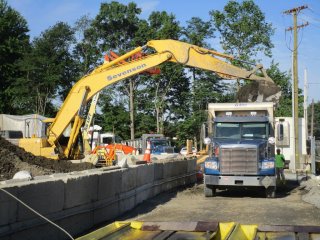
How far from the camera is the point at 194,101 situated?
2616 inches

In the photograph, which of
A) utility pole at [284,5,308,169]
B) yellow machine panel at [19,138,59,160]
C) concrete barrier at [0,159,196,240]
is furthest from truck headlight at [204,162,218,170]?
utility pole at [284,5,308,169]

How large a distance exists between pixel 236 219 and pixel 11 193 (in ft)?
20.3

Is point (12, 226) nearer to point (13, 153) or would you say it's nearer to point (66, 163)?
point (13, 153)

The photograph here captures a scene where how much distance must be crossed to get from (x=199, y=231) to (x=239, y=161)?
11410 mm

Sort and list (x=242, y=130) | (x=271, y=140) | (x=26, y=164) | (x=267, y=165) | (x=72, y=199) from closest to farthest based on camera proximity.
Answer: (x=72, y=199) < (x=267, y=165) < (x=271, y=140) < (x=242, y=130) < (x=26, y=164)

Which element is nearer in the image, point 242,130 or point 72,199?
point 72,199

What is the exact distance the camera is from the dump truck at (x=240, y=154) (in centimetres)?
1639

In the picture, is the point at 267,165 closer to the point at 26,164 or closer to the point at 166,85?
the point at 26,164

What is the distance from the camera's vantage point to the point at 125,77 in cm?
2223

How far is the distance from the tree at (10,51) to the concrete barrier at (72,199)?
48.1 metres

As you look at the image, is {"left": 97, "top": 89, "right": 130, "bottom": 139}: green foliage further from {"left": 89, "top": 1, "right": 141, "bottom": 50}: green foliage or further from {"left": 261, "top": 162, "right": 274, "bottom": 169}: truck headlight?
{"left": 261, "top": 162, "right": 274, "bottom": 169}: truck headlight

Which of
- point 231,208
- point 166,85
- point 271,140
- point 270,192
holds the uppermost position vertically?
point 166,85

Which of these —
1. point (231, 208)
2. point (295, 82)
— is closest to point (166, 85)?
point (295, 82)

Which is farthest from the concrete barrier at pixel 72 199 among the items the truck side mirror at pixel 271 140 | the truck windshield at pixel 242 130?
the truck side mirror at pixel 271 140
